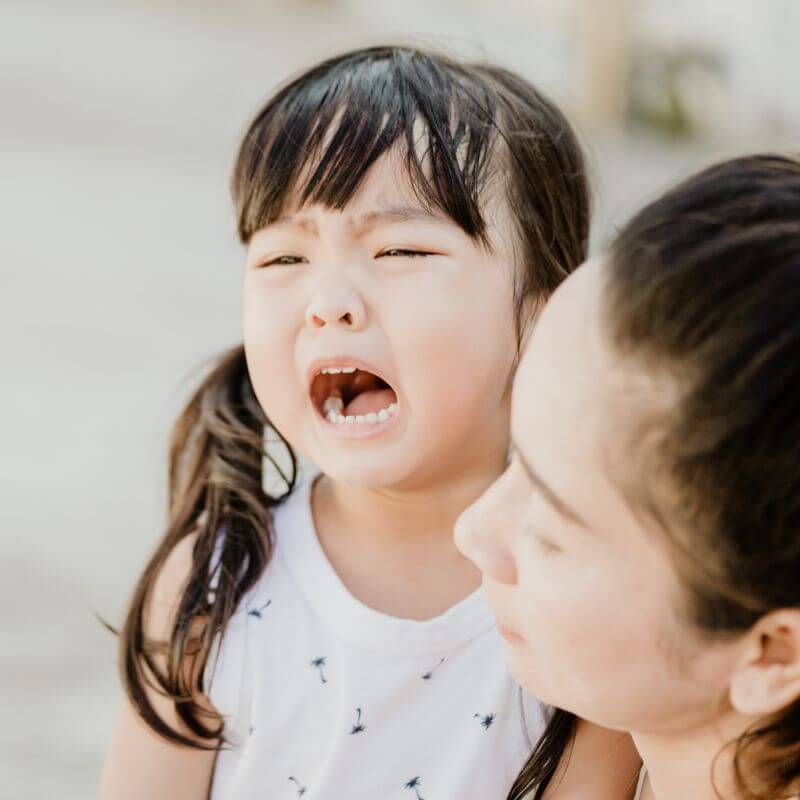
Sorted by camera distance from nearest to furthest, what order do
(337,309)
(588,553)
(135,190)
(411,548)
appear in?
(588,553)
(337,309)
(411,548)
(135,190)

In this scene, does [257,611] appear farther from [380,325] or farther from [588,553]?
[588,553]

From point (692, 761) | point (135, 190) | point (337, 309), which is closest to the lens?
point (692, 761)

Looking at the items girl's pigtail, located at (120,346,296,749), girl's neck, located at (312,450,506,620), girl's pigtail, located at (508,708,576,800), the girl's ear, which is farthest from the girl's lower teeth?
the girl's ear

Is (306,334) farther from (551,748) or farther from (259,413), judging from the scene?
(551,748)

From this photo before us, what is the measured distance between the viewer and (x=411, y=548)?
1.63 m

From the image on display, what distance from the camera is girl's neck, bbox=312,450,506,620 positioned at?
5.26 feet

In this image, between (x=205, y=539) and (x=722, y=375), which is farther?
(x=205, y=539)

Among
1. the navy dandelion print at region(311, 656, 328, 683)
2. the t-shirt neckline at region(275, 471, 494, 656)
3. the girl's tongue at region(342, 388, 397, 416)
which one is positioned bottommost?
the navy dandelion print at region(311, 656, 328, 683)

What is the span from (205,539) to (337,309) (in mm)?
401

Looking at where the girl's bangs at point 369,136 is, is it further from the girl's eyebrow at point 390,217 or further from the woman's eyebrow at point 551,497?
the woman's eyebrow at point 551,497

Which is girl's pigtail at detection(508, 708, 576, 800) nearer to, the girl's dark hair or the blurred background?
the girl's dark hair

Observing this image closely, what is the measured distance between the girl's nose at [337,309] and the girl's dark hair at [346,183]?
0.32ft

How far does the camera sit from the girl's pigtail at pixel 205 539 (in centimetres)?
160

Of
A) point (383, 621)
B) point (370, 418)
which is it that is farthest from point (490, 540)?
point (383, 621)
